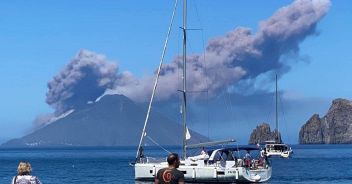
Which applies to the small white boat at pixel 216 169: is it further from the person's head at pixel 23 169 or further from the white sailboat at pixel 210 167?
the person's head at pixel 23 169

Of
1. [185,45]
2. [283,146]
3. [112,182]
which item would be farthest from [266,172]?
[283,146]

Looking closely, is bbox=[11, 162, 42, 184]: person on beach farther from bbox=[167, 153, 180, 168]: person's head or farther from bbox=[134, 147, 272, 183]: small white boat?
bbox=[134, 147, 272, 183]: small white boat

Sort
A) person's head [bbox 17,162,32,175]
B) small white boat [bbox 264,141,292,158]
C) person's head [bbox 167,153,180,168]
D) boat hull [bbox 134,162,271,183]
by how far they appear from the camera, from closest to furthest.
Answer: person's head [bbox 167,153,180,168] < person's head [bbox 17,162,32,175] < boat hull [bbox 134,162,271,183] < small white boat [bbox 264,141,292,158]

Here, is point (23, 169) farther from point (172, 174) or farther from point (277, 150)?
point (277, 150)

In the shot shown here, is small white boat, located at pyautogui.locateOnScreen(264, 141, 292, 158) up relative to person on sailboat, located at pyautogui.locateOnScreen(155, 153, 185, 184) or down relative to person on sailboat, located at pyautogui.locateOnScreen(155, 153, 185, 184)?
up

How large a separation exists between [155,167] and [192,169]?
12.1ft

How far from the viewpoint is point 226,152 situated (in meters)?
65.2

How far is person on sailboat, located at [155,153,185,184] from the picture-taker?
660 inches

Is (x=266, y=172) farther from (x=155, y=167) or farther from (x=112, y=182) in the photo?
(x=112, y=182)

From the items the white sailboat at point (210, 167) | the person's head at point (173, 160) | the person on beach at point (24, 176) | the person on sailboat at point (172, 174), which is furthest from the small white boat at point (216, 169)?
the person's head at point (173, 160)

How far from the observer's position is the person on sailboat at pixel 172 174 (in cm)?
1677

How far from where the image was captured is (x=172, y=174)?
16.9m

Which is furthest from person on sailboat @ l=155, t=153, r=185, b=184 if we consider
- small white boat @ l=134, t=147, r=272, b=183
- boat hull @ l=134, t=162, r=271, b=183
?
small white boat @ l=134, t=147, r=272, b=183

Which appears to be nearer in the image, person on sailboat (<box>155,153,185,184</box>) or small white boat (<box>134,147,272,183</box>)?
person on sailboat (<box>155,153,185,184</box>)
